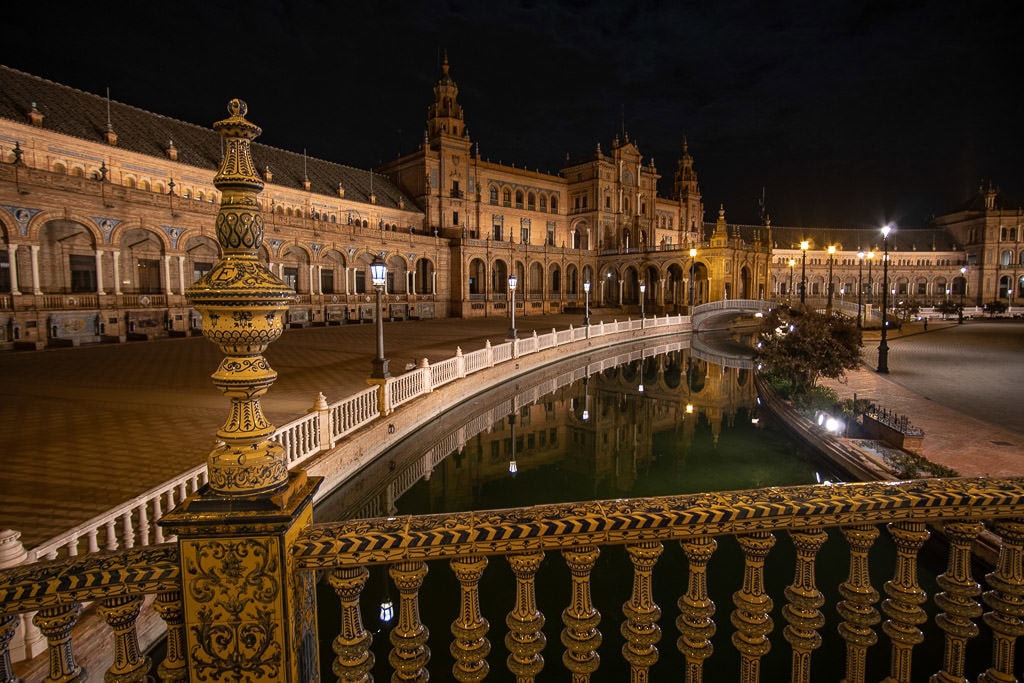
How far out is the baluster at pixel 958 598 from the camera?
2.19m

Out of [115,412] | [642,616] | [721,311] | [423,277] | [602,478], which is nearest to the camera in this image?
[642,616]

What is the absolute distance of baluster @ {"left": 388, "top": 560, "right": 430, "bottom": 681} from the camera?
6.63 ft

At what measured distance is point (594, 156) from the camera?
59.5m

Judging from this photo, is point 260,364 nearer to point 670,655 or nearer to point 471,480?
point 670,655

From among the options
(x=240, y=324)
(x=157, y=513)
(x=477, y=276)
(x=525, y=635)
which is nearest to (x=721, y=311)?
Result: (x=477, y=276)

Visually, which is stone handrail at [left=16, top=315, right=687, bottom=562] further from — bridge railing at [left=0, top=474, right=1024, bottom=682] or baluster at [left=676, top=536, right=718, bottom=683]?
baluster at [left=676, top=536, right=718, bottom=683]

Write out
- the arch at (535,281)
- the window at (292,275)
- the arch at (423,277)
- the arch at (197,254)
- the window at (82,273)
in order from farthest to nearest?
1. the arch at (535,281)
2. the arch at (423,277)
3. the window at (292,275)
4. the arch at (197,254)
5. the window at (82,273)

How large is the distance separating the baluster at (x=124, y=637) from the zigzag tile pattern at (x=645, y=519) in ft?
1.94

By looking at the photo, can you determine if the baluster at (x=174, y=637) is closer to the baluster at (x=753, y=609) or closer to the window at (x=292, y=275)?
the baluster at (x=753, y=609)

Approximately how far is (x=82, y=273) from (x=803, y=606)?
110 ft

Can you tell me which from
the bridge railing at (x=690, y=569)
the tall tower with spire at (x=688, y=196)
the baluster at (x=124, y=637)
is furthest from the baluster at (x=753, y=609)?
the tall tower with spire at (x=688, y=196)

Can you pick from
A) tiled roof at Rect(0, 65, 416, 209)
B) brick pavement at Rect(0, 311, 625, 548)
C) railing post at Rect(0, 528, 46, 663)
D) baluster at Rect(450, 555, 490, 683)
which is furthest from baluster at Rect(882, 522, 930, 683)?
tiled roof at Rect(0, 65, 416, 209)

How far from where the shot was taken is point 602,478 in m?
11.6

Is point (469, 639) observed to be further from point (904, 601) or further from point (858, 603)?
point (904, 601)
